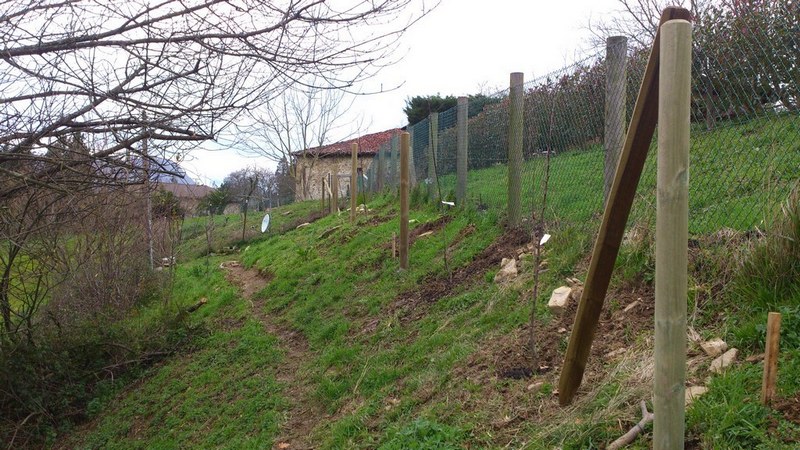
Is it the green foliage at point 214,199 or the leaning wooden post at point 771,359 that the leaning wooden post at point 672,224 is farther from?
the green foliage at point 214,199

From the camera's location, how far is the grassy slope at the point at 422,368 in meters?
3.18

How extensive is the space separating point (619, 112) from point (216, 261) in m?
14.5

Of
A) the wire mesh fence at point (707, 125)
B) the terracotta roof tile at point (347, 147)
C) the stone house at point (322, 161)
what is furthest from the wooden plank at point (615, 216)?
the stone house at point (322, 161)

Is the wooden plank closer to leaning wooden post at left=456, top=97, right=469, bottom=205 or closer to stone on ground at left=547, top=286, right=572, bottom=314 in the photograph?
stone on ground at left=547, top=286, right=572, bottom=314

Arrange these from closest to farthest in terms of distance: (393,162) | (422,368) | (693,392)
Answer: (693,392)
(422,368)
(393,162)

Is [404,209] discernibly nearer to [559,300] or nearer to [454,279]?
[454,279]

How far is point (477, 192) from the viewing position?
8.99m

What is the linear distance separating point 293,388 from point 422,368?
1.88 m

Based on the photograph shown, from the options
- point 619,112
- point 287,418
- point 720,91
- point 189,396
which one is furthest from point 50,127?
point 720,91

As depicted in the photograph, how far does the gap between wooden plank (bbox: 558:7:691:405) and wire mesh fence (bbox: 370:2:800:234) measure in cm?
131

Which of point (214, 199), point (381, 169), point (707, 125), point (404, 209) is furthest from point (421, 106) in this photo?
A: point (707, 125)

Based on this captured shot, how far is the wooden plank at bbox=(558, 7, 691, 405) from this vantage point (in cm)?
270

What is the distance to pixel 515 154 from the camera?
7.45m

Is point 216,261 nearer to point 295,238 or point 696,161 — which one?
point 295,238
